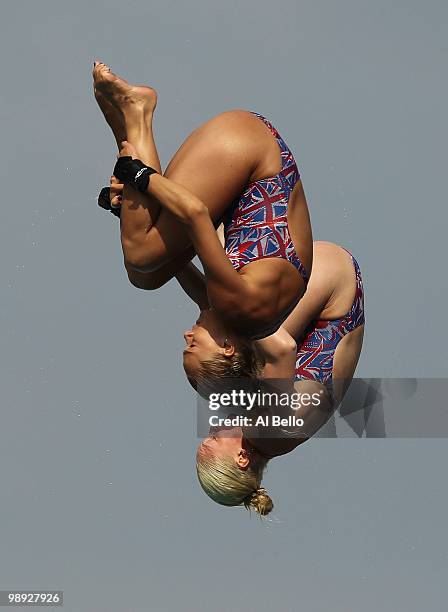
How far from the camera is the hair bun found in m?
15.0

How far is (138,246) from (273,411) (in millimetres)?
3189

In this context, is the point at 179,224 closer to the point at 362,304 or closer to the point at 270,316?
the point at 270,316

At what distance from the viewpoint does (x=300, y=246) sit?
1266cm

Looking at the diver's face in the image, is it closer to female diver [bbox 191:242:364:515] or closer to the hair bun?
female diver [bbox 191:242:364:515]

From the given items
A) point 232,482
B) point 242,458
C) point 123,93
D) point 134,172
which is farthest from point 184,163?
point 232,482

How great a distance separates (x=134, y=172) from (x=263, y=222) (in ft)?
3.57

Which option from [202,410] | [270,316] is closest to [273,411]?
[202,410]

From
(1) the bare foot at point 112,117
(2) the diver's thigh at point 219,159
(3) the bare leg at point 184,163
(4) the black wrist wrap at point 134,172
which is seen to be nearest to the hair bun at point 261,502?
(3) the bare leg at point 184,163

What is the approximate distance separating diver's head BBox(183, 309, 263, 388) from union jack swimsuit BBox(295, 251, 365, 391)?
2762 mm

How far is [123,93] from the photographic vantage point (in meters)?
12.4

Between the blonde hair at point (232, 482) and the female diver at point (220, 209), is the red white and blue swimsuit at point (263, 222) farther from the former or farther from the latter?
the blonde hair at point (232, 482)

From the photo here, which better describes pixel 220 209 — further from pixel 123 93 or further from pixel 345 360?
pixel 345 360

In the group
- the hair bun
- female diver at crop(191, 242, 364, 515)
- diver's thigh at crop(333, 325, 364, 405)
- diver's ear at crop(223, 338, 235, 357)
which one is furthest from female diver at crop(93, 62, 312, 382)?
diver's thigh at crop(333, 325, 364, 405)

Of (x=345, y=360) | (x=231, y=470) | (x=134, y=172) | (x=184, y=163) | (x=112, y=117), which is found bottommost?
(x=231, y=470)
